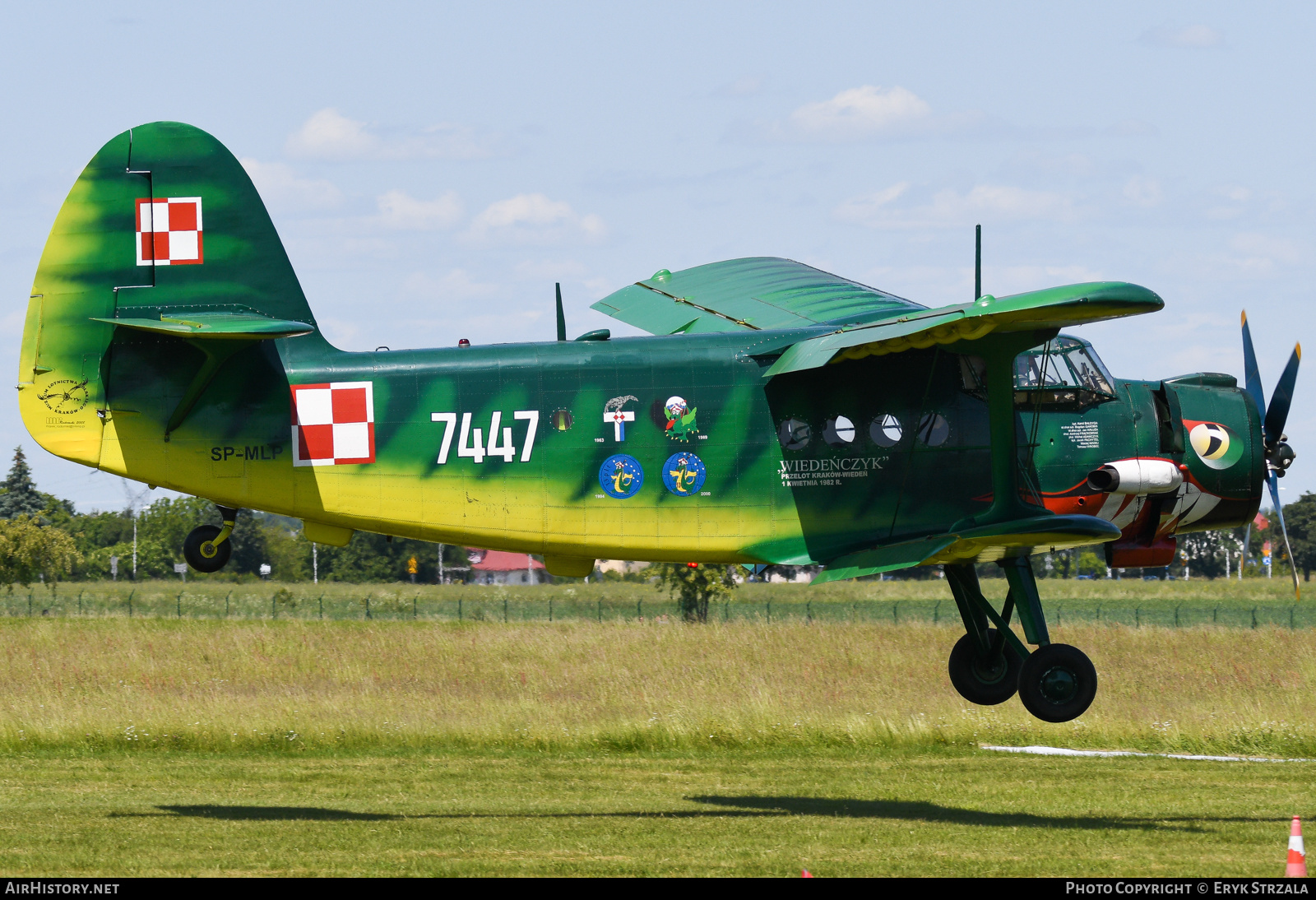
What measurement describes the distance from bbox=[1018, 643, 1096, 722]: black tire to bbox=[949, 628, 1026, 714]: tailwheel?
121 cm

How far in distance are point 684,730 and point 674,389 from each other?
12.6 m

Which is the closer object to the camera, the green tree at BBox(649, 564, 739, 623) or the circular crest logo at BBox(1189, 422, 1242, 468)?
the circular crest logo at BBox(1189, 422, 1242, 468)

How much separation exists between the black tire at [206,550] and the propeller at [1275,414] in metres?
10.2

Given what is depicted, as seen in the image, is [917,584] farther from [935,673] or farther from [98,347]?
[98,347]

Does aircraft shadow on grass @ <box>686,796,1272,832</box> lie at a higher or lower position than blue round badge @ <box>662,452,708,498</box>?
lower

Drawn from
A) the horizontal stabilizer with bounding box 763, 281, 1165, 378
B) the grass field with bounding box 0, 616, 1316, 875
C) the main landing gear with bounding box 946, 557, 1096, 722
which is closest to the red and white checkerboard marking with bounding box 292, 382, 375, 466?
the horizontal stabilizer with bounding box 763, 281, 1165, 378

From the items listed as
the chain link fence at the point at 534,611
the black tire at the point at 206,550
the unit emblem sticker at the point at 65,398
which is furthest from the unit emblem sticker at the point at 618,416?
the chain link fence at the point at 534,611

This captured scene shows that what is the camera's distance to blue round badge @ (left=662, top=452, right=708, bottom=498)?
13883mm

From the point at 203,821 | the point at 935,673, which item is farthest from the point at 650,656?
the point at 203,821

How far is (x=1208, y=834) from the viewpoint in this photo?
16.5 metres

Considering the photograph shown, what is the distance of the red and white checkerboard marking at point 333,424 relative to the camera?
45.0 ft

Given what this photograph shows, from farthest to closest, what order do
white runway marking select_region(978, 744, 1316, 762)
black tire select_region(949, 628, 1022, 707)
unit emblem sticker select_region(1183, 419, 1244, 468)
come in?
white runway marking select_region(978, 744, 1316, 762) → black tire select_region(949, 628, 1022, 707) → unit emblem sticker select_region(1183, 419, 1244, 468)

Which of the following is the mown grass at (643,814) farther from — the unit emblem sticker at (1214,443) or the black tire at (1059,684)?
the unit emblem sticker at (1214,443)

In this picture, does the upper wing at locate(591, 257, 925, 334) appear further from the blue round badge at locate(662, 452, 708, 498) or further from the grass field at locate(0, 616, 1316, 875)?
the grass field at locate(0, 616, 1316, 875)
